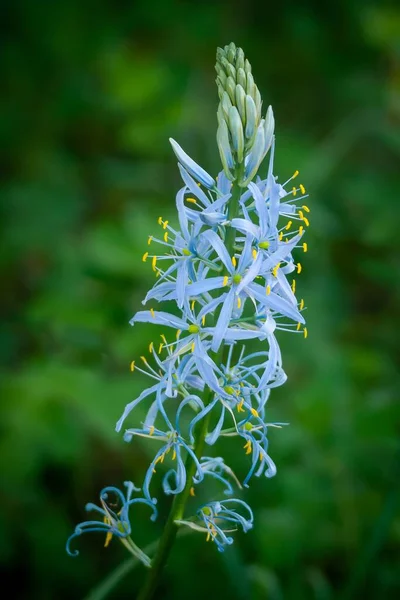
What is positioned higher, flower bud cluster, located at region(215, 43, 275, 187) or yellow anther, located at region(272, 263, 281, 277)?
flower bud cluster, located at region(215, 43, 275, 187)

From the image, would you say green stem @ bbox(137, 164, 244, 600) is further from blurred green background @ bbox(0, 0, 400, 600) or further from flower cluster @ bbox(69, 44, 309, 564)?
blurred green background @ bbox(0, 0, 400, 600)

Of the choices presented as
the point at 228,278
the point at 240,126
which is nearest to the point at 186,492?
the point at 228,278

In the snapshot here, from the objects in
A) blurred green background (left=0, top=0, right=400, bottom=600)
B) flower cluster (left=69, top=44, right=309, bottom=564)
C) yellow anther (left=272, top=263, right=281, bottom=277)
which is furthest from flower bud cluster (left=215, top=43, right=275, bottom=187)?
blurred green background (left=0, top=0, right=400, bottom=600)

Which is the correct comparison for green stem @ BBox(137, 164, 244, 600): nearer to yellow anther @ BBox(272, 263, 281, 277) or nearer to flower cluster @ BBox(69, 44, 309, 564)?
flower cluster @ BBox(69, 44, 309, 564)

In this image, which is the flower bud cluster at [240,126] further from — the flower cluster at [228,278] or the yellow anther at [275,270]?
the yellow anther at [275,270]

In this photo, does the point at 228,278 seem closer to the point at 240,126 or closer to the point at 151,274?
the point at 240,126

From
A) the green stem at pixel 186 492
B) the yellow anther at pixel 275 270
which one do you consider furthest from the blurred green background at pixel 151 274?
the yellow anther at pixel 275 270

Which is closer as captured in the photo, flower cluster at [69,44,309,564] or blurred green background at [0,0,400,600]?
flower cluster at [69,44,309,564]
